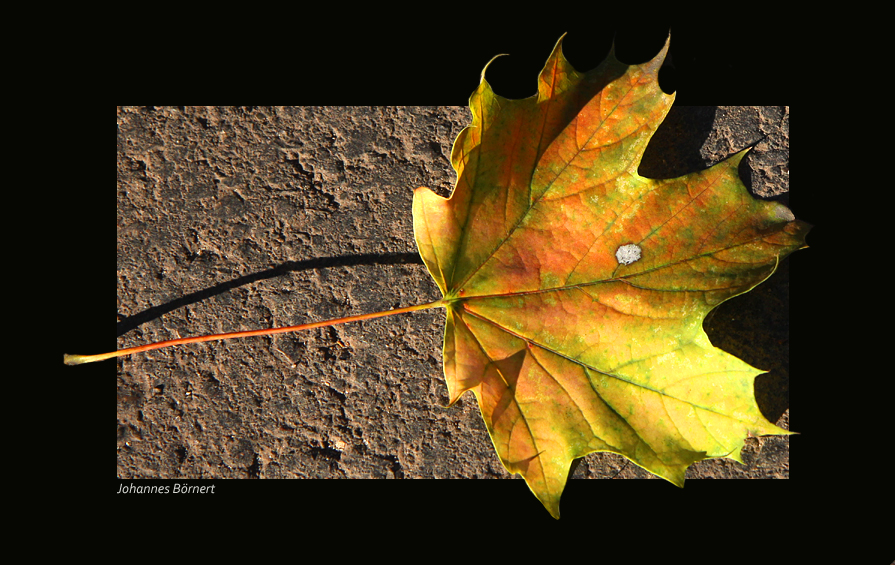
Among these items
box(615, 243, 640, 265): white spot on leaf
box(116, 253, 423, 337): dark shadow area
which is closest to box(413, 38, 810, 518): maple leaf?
box(615, 243, 640, 265): white spot on leaf

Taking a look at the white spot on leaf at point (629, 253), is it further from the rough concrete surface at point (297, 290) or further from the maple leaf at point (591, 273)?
the rough concrete surface at point (297, 290)

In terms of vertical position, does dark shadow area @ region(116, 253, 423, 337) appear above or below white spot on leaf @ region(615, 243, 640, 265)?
above

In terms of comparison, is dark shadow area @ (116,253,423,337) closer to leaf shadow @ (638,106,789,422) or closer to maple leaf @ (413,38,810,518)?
maple leaf @ (413,38,810,518)

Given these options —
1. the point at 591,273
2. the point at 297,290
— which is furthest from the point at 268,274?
the point at 591,273

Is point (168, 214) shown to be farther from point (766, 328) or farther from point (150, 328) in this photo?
point (766, 328)

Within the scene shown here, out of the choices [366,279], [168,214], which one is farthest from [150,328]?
[366,279]

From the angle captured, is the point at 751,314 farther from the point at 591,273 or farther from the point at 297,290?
the point at 297,290
